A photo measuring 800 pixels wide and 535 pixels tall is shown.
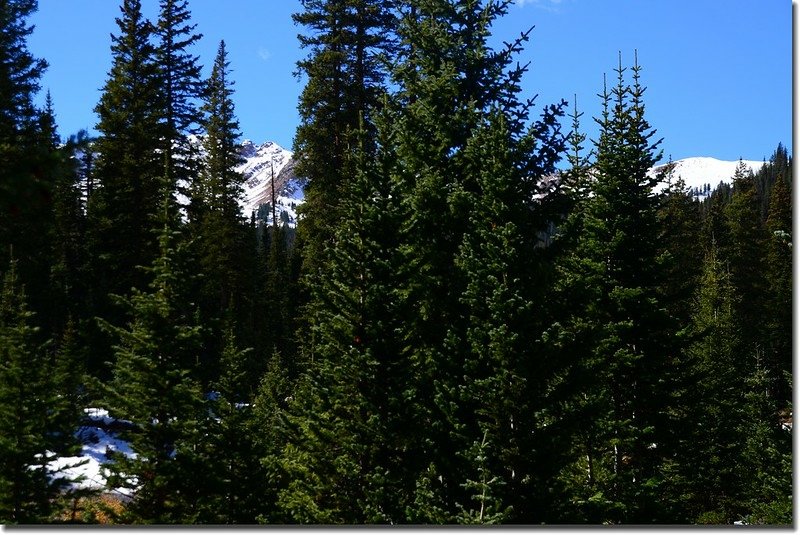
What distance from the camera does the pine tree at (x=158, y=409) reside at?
10.7 meters

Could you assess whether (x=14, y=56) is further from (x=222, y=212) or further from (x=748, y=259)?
(x=748, y=259)

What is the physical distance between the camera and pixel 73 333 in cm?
2373

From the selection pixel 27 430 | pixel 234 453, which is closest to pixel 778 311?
pixel 234 453

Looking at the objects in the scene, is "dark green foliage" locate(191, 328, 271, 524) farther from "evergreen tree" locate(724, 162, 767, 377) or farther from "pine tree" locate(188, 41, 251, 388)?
"evergreen tree" locate(724, 162, 767, 377)

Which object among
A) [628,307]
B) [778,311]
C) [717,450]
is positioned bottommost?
[717,450]

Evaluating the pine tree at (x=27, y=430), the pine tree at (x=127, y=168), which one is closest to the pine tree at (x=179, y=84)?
the pine tree at (x=127, y=168)

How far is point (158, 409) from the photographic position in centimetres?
1095

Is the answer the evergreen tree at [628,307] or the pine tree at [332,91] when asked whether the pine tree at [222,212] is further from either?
the evergreen tree at [628,307]

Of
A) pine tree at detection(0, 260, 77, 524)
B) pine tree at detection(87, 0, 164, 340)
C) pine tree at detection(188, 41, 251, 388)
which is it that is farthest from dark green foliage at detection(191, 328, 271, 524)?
pine tree at detection(188, 41, 251, 388)

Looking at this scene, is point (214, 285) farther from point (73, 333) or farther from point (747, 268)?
point (747, 268)

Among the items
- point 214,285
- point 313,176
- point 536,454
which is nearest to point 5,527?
point 536,454

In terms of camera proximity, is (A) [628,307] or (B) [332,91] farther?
(B) [332,91]

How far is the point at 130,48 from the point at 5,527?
24.1m

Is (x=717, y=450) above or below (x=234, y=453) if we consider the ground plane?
below
